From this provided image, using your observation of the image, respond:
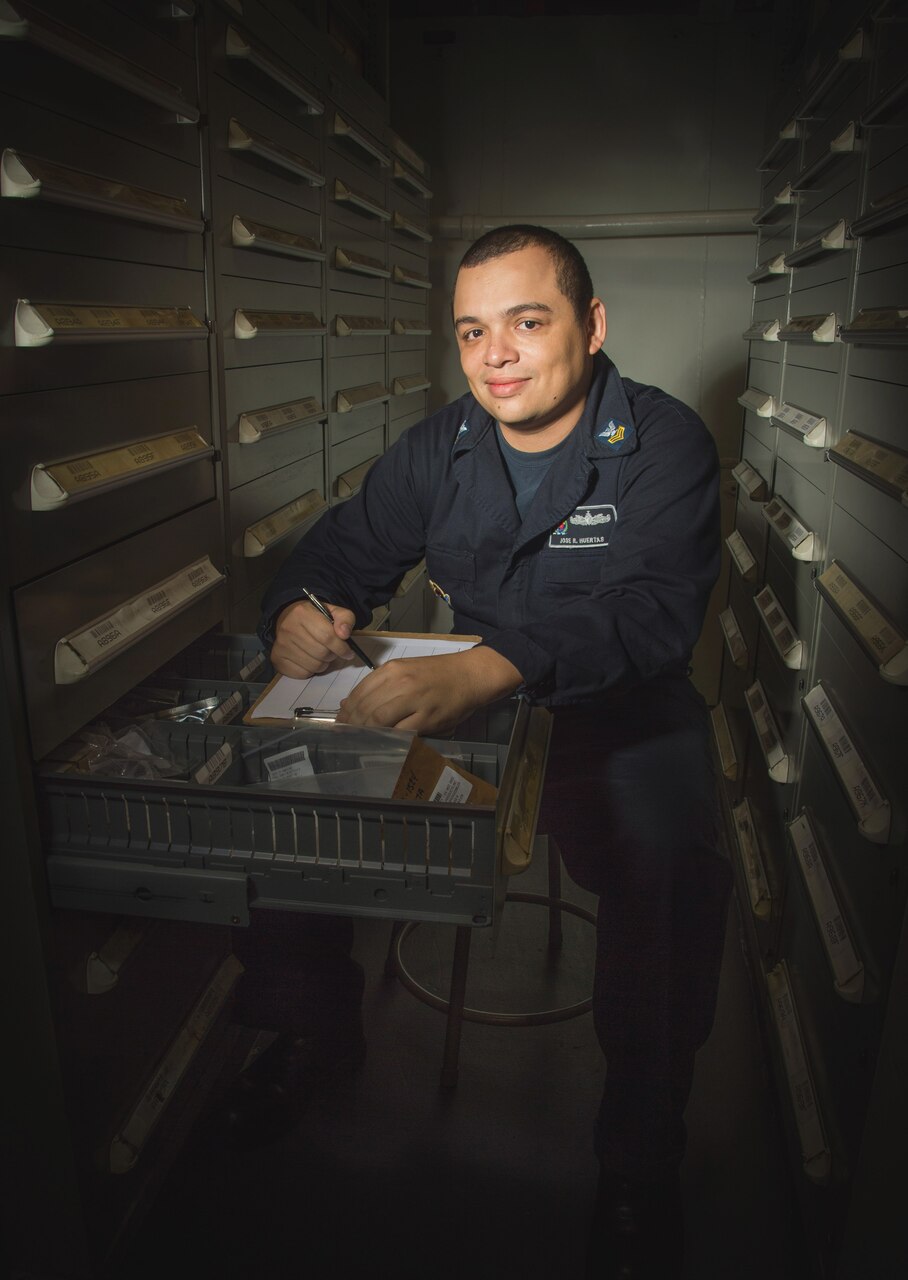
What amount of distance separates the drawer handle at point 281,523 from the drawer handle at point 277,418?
0.58ft

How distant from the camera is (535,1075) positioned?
2025mm

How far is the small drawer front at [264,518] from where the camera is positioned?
1.96 meters

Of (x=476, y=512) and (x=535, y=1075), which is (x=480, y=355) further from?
(x=535, y=1075)

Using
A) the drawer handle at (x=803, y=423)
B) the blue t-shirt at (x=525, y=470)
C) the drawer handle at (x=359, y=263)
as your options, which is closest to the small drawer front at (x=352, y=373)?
the drawer handle at (x=359, y=263)

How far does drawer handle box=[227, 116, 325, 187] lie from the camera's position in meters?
1.77

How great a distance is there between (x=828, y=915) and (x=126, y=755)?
1097mm

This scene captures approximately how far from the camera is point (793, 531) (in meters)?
2.14

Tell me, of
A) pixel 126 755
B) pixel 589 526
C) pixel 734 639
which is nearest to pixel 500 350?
pixel 589 526

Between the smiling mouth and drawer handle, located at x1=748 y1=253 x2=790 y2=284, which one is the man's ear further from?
drawer handle, located at x1=748 y1=253 x2=790 y2=284

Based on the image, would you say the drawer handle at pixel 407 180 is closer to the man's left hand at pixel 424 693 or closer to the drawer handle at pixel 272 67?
the drawer handle at pixel 272 67

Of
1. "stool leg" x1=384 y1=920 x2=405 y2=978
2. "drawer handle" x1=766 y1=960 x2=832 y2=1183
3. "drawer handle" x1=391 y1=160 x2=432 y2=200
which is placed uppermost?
"drawer handle" x1=391 y1=160 x2=432 y2=200

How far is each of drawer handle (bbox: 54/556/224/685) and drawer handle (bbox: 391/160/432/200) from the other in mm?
1877

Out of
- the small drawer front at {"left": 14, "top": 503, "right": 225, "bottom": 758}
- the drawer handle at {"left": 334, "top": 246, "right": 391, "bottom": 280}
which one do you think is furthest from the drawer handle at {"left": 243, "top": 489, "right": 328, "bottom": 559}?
the drawer handle at {"left": 334, "top": 246, "right": 391, "bottom": 280}

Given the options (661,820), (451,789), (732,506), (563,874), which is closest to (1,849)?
(451,789)
